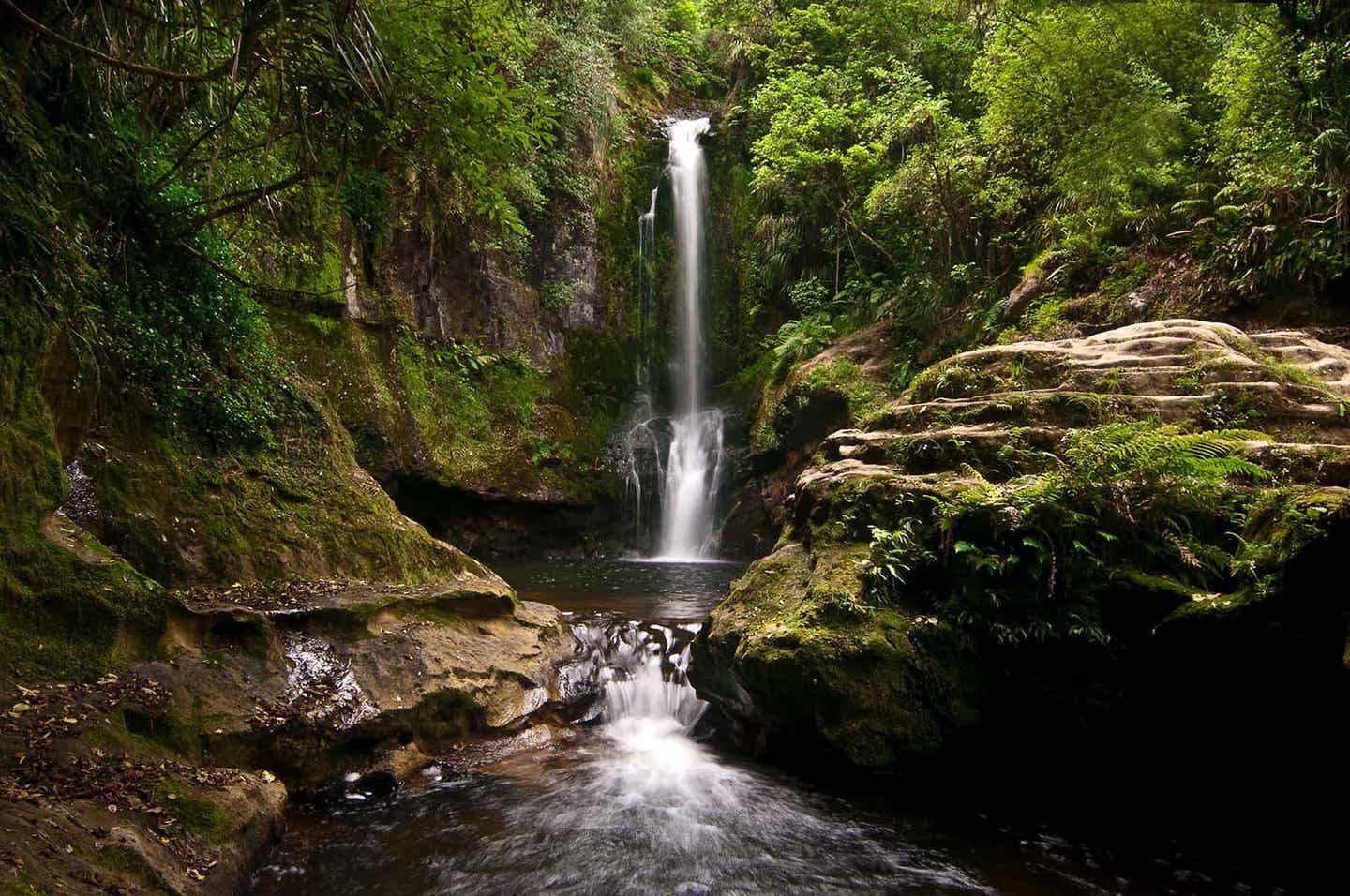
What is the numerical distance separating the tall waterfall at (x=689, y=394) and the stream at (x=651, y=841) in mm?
8928

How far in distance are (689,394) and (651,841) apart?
13.1m

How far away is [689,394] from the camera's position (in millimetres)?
16812

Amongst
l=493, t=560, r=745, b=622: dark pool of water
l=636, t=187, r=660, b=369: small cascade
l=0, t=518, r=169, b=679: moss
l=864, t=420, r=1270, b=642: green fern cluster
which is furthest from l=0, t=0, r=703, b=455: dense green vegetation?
l=636, t=187, r=660, b=369: small cascade

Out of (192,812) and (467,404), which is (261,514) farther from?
(467,404)

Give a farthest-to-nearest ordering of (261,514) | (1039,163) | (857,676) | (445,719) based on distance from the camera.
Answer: (1039,163) < (261,514) < (445,719) < (857,676)

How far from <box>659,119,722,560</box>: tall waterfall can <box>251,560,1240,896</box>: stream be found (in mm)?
8928

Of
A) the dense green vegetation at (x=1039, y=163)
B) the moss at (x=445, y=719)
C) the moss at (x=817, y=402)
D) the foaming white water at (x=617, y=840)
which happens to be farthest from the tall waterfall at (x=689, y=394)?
the moss at (x=445, y=719)

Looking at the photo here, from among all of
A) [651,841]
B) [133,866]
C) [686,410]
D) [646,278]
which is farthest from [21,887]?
[646,278]

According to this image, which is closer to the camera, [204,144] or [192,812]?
[192,812]

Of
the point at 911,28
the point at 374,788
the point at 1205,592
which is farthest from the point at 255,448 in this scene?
the point at 911,28

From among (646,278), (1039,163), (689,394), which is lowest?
(689,394)

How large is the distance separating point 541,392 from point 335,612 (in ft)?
33.0

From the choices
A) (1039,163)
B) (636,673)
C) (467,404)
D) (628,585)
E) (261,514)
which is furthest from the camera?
(467,404)

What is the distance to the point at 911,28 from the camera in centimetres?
1581
